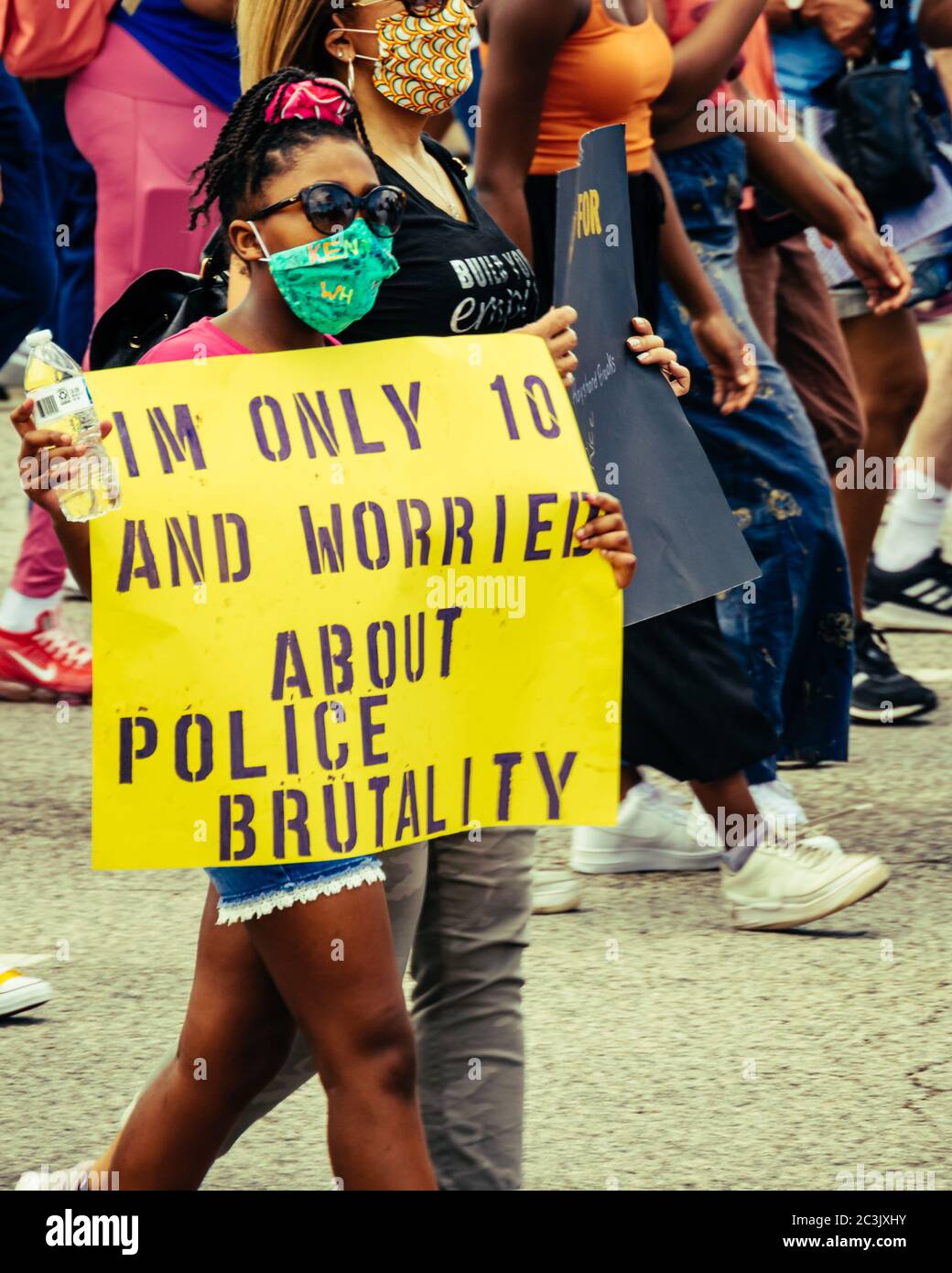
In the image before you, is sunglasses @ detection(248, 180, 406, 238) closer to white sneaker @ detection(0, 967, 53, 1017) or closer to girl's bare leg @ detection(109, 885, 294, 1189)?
girl's bare leg @ detection(109, 885, 294, 1189)

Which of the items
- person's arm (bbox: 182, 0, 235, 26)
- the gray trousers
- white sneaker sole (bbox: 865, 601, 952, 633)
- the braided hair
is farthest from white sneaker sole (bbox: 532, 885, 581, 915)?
white sneaker sole (bbox: 865, 601, 952, 633)

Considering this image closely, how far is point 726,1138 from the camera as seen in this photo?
3.57 metres

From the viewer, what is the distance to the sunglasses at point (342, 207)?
2.80 metres

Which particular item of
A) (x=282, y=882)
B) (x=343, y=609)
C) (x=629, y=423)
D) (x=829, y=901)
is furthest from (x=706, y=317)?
(x=282, y=882)

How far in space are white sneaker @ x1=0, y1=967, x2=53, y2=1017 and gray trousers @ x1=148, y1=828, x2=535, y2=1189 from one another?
3.32ft

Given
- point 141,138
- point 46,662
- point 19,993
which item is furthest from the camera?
point 46,662

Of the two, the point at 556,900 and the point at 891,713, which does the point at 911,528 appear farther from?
the point at 556,900

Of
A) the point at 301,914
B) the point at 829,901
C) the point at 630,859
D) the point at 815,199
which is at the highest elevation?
the point at 815,199

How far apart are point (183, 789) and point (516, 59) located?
196 cm

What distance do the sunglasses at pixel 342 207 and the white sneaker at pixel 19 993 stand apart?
1697 millimetres

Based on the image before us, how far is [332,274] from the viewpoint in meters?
2.81

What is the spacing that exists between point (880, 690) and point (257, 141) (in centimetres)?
362

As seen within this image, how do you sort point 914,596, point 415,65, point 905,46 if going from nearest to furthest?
point 415,65 < point 905,46 < point 914,596

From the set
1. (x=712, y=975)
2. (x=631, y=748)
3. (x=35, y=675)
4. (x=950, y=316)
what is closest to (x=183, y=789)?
(x=712, y=975)
